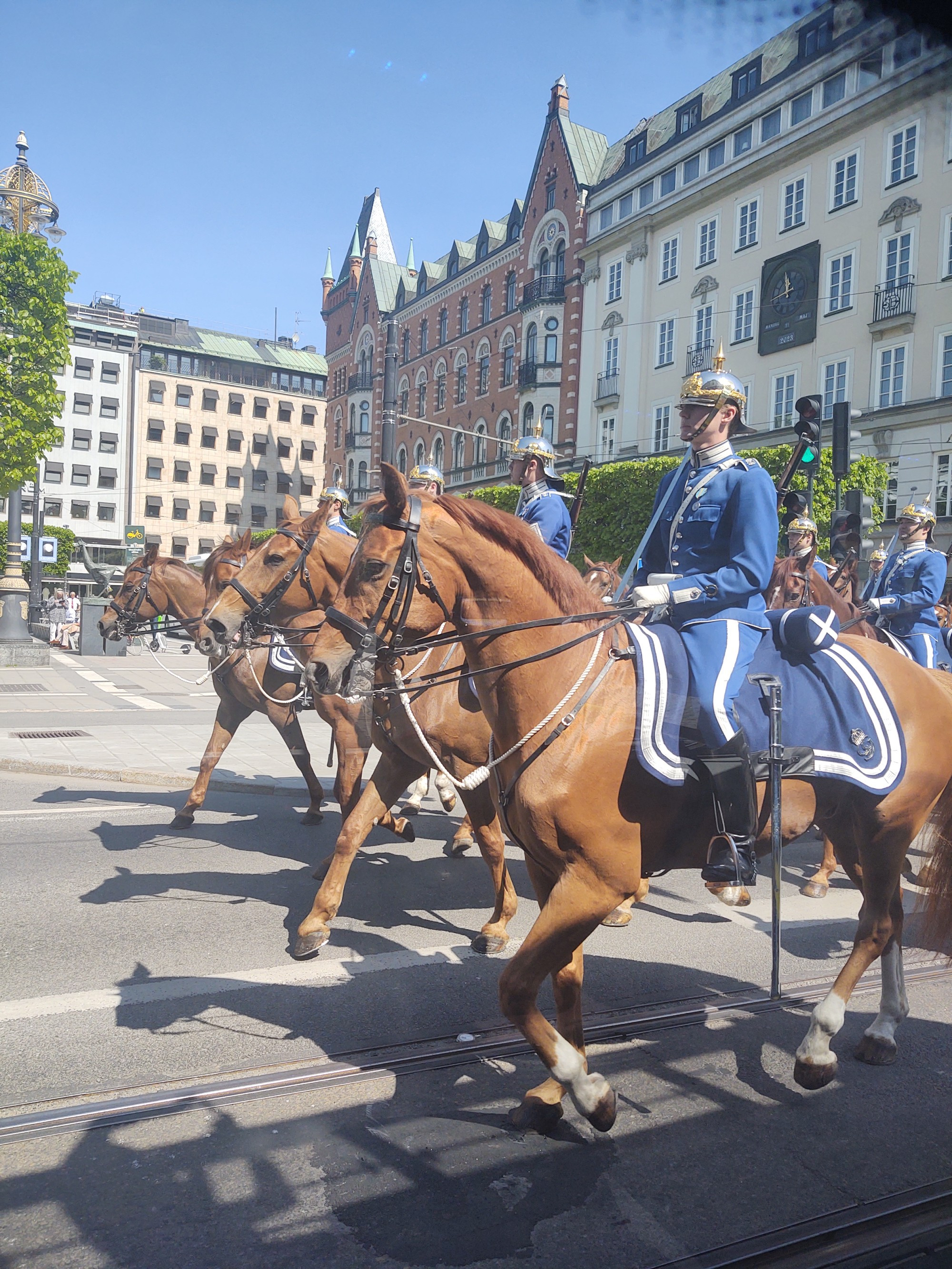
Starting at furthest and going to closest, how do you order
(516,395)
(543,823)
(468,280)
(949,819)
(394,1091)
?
(468,280) < (516,395) < (949,819) < (394,1091) < (543,823)

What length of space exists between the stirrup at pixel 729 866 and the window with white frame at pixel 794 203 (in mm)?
33382

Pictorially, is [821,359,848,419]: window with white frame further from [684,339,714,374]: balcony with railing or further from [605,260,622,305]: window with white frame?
[605,260,622,305]: window with white frame

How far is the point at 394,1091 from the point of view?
385 centimetres

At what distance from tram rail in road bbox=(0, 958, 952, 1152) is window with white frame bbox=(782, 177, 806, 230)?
107 ft

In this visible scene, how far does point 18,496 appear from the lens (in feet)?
86.5

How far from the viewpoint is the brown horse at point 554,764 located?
3455 millimetres

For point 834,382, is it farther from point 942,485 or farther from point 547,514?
point 547,514

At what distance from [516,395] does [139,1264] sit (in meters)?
49.1

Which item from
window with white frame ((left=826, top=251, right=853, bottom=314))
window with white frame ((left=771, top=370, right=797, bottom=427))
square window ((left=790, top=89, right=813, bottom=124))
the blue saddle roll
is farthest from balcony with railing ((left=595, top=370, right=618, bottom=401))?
the blue saddle roll

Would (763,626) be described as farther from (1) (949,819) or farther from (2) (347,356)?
(2) (347,356)

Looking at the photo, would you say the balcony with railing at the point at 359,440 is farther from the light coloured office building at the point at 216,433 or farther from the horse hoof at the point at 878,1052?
the horse hoof at the point at 878,1052

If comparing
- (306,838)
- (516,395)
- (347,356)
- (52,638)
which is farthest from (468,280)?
(306,838)

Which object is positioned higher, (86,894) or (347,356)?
(347,356)

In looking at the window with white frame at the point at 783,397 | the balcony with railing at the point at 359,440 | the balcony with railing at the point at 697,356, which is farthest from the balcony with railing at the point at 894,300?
the balcony with railing at the point at 359,440
